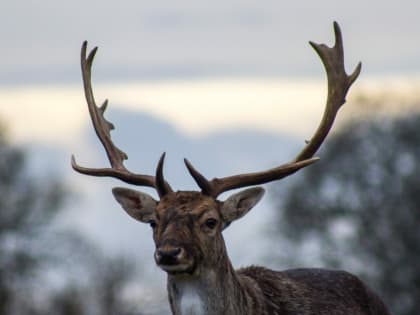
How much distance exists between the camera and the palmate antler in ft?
62.1

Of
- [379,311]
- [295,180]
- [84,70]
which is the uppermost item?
[295,180]

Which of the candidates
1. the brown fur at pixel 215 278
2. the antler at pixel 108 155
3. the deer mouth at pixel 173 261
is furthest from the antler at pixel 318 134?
the deer mouth at pixel 173 261

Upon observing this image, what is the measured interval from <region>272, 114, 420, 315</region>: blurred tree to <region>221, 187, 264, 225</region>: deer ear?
45.5m

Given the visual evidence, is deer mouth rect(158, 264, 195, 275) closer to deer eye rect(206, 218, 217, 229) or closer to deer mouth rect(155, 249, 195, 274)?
deer mouth rect(155, 249, 195, 274)

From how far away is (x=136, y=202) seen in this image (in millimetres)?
19359

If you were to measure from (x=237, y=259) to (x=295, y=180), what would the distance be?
→ 15.8 metres

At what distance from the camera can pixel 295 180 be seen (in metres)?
67.0

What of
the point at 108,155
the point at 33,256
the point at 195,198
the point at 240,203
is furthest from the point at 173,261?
the point at 33,256

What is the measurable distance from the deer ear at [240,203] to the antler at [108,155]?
60cm

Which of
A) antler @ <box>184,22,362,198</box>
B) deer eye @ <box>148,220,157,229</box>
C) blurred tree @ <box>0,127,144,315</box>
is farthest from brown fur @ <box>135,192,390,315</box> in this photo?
blurred tree @ <box>0,127,144,315</box>

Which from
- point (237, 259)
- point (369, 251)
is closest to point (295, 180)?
point (369, 251)

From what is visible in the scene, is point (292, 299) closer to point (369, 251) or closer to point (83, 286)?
point (83, 286)

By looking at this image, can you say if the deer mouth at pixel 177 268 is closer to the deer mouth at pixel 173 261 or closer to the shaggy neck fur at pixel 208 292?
the deer mouth at pixel 173 261

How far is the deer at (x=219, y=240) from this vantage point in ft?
59.8
